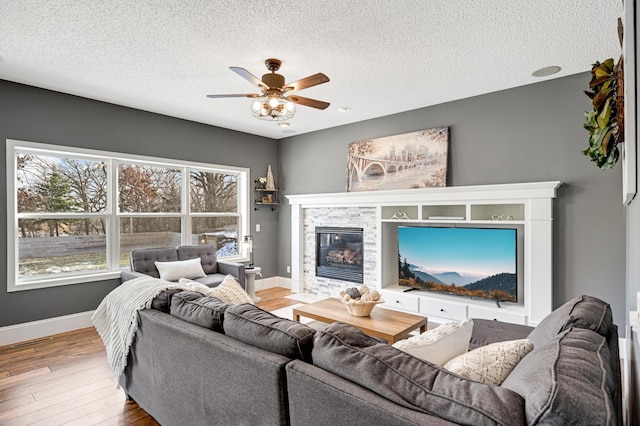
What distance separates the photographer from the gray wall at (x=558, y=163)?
336 cm

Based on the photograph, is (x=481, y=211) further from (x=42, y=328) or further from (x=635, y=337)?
(x=42, y=328)

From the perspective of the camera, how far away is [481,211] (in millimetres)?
4195

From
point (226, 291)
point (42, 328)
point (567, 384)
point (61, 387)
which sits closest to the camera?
point (567, 384)

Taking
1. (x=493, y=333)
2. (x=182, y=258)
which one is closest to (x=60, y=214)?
(x=182, y=258)

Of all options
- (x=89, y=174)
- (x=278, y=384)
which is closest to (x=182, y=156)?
(x=89, y=174)

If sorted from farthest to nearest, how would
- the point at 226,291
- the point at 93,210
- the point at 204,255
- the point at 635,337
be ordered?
the point at 204,255 < the point at 93,210 < the point at 226,291 < the point at 635,337

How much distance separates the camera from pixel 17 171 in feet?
12.4

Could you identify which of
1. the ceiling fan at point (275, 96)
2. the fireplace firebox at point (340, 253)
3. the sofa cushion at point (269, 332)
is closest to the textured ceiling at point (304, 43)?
the ceiling fan at point (275, 96)

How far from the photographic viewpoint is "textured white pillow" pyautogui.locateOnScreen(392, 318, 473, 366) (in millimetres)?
1389

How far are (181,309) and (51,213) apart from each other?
10.2 ft

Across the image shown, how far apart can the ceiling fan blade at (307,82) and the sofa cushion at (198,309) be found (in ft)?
5.93

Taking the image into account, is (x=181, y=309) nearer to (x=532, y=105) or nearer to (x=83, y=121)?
(x=83, y=121)

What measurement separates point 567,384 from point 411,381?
0.40 metres

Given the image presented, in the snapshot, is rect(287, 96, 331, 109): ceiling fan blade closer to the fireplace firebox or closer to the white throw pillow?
the fireplace firebox
